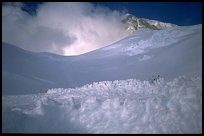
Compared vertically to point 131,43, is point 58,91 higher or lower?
lower

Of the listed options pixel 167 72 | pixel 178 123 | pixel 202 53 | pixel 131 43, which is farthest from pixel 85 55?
pixel 178 123

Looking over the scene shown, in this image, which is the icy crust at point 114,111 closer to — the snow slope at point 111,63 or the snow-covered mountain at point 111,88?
the snow-covered mountain at point 111,88

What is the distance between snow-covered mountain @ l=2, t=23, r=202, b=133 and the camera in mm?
8195

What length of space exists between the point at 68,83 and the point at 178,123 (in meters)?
4.81

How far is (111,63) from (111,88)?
254 centimetres

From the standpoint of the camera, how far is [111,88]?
1025 centimetres

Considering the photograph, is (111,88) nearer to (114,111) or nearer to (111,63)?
(114,111)

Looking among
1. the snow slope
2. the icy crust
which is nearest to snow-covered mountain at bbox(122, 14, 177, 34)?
the snow slope

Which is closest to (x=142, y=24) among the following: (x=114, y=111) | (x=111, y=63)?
(x=111, y=63)

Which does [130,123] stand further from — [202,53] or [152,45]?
[152,45]

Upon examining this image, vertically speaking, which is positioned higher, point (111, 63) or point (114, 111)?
point (111, 63)

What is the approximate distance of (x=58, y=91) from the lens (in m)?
10.1

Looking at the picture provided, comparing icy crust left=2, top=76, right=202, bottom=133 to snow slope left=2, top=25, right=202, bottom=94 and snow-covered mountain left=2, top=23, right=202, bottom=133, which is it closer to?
snow-covered mountain left=2, top=23, right=202, bottom=133

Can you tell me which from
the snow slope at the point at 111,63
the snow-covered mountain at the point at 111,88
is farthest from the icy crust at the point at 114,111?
the snow slope at the point at 111,63
